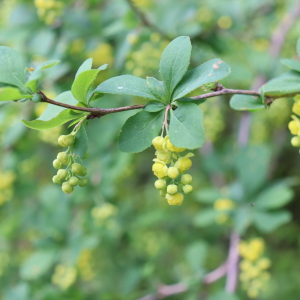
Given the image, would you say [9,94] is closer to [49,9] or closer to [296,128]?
[296,128]

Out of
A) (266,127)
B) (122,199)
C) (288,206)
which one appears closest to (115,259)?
(122,199)

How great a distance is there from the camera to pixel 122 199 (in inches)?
150

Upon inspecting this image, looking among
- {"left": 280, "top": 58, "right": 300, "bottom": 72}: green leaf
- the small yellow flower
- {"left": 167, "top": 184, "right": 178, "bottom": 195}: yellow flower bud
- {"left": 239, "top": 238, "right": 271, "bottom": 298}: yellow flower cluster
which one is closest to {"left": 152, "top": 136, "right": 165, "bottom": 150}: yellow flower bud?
{"left": 167, "top": 184, "right": 178, "bottom": 195}: yellow flower bud

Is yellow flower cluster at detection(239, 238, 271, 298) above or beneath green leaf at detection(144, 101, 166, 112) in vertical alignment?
beneath

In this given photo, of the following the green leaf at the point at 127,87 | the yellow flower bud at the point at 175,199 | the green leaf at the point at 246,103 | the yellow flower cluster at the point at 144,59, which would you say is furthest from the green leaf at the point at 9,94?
the yellow flower cluster at the point at 144,59

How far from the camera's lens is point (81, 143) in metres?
1.05

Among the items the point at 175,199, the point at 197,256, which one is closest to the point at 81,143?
the point at 175,199

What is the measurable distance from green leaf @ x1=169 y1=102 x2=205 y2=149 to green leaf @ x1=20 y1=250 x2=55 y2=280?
6.85ft

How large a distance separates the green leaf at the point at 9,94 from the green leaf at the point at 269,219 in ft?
6.34

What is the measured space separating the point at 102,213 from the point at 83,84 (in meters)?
1.77

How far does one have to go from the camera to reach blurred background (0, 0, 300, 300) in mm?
2449

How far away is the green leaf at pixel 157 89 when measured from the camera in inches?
40.3

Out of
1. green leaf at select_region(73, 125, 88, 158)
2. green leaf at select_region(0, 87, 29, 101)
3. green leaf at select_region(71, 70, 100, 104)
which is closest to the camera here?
green leaf at select_region(0, 87, 29, 101)

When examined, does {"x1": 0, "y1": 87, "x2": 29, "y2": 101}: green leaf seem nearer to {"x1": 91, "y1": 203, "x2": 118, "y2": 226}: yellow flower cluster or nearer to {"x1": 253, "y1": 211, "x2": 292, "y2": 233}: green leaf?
{"x1": 91, "y1": 203, "x2": 118, "y2": 226}: yellow flower cluster
